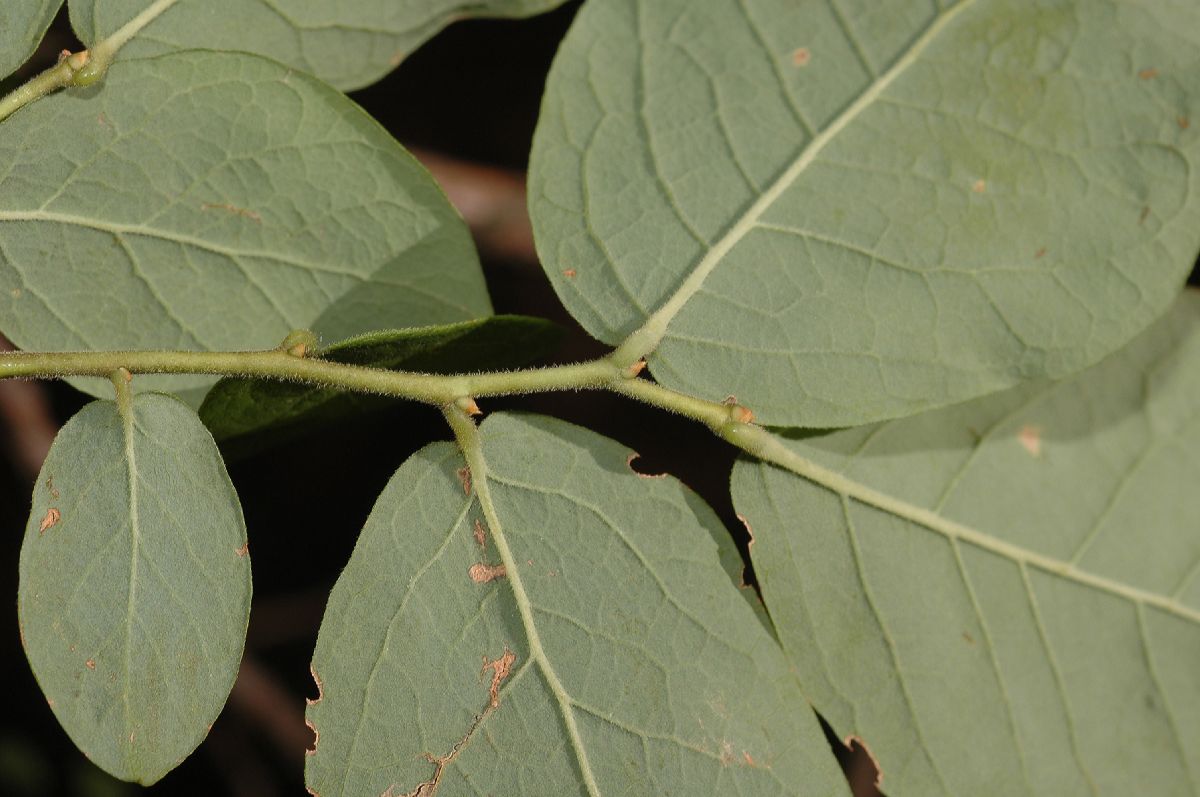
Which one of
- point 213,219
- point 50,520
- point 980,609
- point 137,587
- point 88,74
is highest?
point 88,74

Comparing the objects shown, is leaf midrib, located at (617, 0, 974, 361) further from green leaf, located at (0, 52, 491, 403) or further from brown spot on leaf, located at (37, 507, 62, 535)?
brown spot on leaf, located at (37, 507, 62, 535)

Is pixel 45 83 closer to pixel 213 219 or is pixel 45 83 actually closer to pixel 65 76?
pixel 65 76

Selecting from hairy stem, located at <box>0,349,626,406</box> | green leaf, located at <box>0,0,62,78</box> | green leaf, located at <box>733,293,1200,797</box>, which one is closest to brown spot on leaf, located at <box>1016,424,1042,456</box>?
green leaf, located at <box>733,293,1200,797</box>

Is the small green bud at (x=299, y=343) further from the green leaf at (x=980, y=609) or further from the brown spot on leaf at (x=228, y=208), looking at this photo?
the green leaf at (x=980, y=609)

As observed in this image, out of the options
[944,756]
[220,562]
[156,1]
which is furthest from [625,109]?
[944,756]

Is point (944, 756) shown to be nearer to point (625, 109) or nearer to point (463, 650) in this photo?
point (463, 650)

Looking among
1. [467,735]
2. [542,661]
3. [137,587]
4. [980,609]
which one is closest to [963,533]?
[980,609]

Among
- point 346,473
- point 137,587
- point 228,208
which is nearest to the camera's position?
point 137,587
